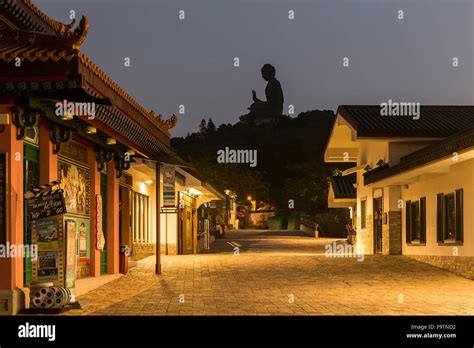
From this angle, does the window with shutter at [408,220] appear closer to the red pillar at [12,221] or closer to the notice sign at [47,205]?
the notice sign at [47,205]

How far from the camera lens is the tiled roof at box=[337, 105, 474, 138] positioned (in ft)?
89.5

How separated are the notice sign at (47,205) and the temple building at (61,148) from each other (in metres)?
0.03

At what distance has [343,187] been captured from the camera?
43406 millimetres

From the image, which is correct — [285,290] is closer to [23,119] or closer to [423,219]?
[23,119]

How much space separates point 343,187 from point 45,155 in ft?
102

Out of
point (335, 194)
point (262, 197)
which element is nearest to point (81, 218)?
point (335, 194)

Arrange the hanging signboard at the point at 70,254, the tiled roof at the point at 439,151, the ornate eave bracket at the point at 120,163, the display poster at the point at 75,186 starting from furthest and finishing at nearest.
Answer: the ornate eave bracket at the point at 120,163
the tiled roof at the point at 439,151
the display poster at the point at 75,186
the hanging signboard at the point at 70,254

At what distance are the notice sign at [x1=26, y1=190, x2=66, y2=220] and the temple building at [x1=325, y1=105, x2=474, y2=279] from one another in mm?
9474

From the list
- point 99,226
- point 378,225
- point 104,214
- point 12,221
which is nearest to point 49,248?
point 12,221

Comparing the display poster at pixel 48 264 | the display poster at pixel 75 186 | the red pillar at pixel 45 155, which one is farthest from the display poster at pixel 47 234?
the display poster at pixel 75 186

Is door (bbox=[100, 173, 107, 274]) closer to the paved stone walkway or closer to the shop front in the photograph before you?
the shop front

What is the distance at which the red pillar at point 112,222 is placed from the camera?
2000cm

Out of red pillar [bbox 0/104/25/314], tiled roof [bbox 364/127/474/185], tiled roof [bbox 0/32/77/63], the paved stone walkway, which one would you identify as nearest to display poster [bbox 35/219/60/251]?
red pillar [bbox 0/104/25/314]

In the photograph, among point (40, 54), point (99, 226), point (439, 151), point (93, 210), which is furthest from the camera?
point (439, 151)
